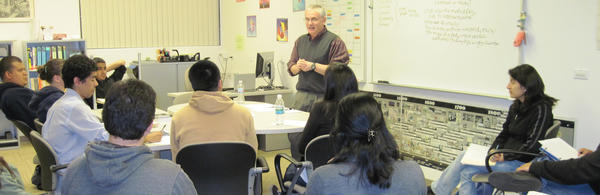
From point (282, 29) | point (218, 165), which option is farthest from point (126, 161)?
point (282, 29)

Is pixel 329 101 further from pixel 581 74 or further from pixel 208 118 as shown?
pixel 581 74

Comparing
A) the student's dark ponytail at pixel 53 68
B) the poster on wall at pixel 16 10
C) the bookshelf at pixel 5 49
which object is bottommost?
the student's dark ponytail at pixel 53 68

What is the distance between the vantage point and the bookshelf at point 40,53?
683cm

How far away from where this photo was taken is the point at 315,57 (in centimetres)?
537

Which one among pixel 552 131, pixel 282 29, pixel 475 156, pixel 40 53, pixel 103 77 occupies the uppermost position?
pixel 282 29

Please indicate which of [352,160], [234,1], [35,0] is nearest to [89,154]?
[352,160]

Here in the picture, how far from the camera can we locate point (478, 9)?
448 centimetres

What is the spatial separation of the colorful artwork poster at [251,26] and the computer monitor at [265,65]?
105 centimetres

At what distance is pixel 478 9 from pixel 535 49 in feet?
1.94

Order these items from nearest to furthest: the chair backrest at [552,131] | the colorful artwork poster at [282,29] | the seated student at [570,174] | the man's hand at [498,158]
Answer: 1. the seated student at [570,174]
2. the chair backrest at [552,131]
3. the man's hand at [498,158]
4. the colorful artwork poster at [282,29]

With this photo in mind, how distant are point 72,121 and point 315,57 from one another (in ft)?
8.62

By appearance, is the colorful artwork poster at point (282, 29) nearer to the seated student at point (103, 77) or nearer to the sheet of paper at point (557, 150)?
the seated student at point (103, 77)

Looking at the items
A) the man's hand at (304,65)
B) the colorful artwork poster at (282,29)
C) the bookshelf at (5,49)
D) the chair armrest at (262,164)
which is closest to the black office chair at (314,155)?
the chair armrest at (262,164)

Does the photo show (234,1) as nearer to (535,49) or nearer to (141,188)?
(535,49)
